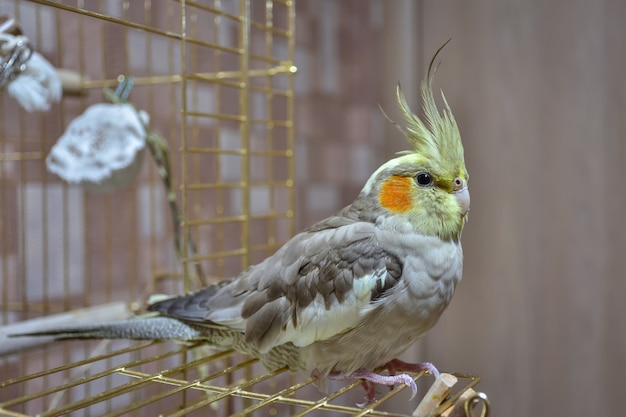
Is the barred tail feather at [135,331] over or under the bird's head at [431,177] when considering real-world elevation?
under

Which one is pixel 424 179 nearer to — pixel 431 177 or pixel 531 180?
pixel 431 177

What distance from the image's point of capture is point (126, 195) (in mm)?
1591

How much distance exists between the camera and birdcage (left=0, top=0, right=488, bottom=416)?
1.26m

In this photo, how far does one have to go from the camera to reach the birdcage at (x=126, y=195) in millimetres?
1259

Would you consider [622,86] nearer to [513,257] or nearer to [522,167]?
[522,167]

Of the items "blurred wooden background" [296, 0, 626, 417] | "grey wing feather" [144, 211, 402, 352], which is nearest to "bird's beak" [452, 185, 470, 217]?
"grey wing feather" [144, 211, 402, 352]

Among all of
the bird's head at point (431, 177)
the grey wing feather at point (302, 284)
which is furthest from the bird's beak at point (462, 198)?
the grey wing feather at point (302, 284)

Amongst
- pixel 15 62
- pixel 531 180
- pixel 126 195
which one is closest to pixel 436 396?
pixel 15 62

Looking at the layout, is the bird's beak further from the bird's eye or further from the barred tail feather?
the barred tail feather

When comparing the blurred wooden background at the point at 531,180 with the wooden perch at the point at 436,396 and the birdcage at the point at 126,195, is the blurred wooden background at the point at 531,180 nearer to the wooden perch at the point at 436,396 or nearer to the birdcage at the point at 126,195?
the birdcage at the point at 126,195

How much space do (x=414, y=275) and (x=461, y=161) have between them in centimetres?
18

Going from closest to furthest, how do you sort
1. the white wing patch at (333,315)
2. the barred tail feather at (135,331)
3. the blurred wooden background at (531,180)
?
the white wing patch at (333,315)
the barred tail feather at (135,331)
the blurred wooden background at (531,180)

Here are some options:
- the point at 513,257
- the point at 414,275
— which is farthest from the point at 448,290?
the point at 513,257

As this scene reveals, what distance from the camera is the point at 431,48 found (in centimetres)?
190
